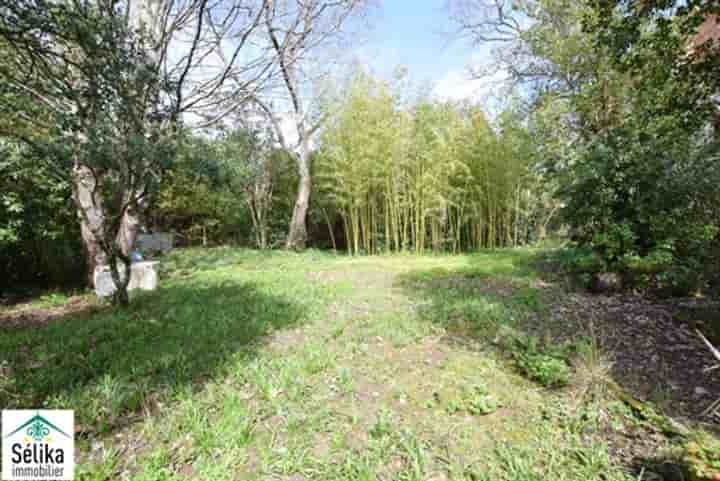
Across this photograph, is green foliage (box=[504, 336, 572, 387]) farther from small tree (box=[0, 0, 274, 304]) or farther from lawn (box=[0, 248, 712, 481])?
small tree (box=[0, 0, 274, 304])

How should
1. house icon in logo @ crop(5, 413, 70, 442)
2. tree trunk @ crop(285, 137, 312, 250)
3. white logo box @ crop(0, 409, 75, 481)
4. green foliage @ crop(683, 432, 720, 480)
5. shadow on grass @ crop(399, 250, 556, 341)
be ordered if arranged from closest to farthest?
green foliage @ crop(683, 432, 720, 480)
white logo box @ crop(0, 409, 75, 481)
house icon in logo @ crop(5, 413, 70, 442)
shadow on grass @ crop(399, 250, 556, 341)
tree trunk @ crop(285, 137, 312, 250)

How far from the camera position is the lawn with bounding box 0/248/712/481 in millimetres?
1158

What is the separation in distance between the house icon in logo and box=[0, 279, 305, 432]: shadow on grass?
0.28 feet

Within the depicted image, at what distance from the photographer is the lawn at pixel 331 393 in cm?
116

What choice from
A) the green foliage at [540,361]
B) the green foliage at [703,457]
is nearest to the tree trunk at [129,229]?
the green foliage at [540,361]

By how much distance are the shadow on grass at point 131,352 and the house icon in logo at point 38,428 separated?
9 cm

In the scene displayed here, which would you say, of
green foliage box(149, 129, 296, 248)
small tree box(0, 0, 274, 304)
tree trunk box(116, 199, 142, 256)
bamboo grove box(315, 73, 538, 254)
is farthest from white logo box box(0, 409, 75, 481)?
green foliage box(149, 129, 296, 248)

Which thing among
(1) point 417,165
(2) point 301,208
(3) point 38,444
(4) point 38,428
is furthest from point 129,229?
(1) point 417,165

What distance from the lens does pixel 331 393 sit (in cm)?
160

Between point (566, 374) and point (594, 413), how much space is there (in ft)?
0.89

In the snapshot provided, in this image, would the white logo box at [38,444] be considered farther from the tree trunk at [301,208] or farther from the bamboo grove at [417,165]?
the tree trunk at [301,208]

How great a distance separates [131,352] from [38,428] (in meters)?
0.75

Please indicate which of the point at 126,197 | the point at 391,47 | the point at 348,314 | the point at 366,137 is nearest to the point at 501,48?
the point at 391,47

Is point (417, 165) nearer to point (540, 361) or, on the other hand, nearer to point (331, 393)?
point (540, 361)
